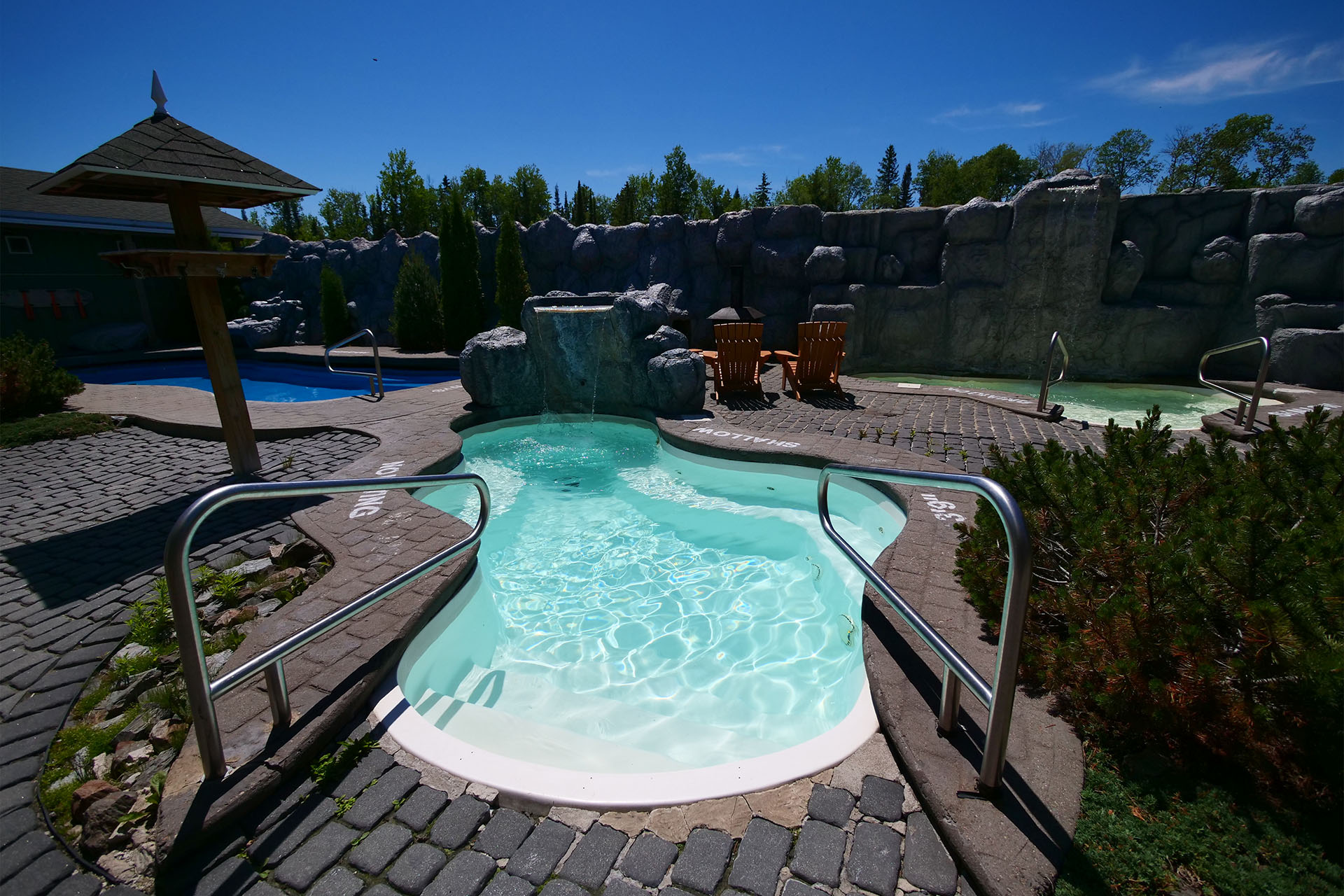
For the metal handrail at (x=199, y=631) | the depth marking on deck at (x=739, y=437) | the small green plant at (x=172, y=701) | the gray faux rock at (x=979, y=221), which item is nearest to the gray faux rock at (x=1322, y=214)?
the gray faux rock at (x=979, y=221)

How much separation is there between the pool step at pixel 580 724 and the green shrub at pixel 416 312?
15181 millimetres

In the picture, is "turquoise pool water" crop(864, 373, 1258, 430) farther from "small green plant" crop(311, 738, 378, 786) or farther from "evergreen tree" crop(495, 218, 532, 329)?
"evergreen tree" crop(495, 218, 532, 329)

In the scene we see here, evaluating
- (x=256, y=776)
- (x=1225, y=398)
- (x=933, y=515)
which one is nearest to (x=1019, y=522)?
(x=256, y=776)

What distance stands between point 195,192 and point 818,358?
8.02 metres

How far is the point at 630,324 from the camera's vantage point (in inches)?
367

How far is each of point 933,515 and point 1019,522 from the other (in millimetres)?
3337

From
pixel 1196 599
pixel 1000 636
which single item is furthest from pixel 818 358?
pixel 1000 636

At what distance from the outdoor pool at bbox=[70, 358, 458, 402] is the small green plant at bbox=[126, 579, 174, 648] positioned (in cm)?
991

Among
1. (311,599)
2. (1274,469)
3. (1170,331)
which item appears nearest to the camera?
(1274,469)

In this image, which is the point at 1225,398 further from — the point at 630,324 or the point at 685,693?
the point at 685,693

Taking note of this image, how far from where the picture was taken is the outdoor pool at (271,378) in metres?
14.3

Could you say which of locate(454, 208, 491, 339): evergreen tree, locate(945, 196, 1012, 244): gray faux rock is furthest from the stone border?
locate(945, 196, 1012, 244): gray faux rock

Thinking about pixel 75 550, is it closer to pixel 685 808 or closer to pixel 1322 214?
pixel 685 808

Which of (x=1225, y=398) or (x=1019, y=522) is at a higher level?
(x=1019, y=522)
